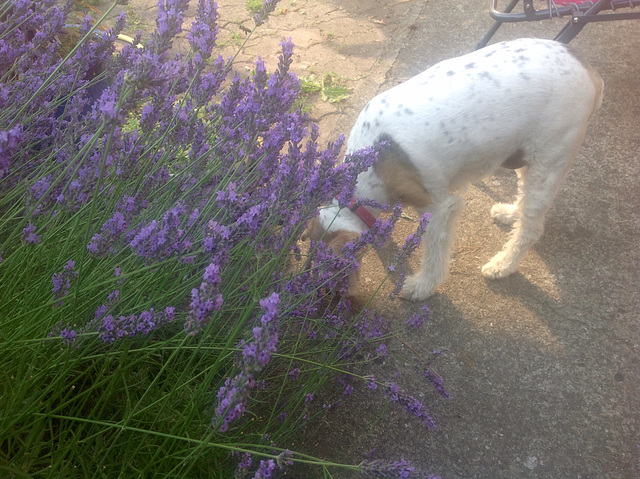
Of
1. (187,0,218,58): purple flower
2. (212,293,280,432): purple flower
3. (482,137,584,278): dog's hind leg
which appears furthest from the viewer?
(482,137,584,278): dog's hind leg

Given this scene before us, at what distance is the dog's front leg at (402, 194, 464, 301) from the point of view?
2.71 m

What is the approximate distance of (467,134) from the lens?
2.51 m

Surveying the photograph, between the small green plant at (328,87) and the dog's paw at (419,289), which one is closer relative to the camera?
the dog's paw at (419,289)

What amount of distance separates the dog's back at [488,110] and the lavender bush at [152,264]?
98 centimetres

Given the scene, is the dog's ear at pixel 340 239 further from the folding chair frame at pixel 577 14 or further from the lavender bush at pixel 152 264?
the folding chair frame at pixel 577 14

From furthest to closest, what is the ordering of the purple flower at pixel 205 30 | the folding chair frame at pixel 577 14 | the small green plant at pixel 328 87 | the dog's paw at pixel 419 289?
1. the small green plant at pixel 328 87
2. the folding chair frame at pixel 577 14
3. the dog's paw at pixel 419 289
4. the purple flower at pixel 205 30

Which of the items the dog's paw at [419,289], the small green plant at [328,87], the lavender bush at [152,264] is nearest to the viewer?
the lavender bush at [152,264]

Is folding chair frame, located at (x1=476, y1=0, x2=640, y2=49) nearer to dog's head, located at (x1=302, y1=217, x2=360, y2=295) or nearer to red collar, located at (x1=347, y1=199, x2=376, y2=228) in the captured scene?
red collar, located at (x1=347, y1=199, x2=376, y2=228)

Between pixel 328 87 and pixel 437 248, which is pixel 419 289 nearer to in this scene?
pixel 437 248

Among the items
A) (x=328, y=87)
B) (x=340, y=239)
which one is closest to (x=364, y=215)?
(x=340, y=239)

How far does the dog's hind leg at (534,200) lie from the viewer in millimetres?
2617

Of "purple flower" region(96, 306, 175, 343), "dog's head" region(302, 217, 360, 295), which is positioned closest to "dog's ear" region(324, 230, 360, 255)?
"dog's head" region(302, 217, 360, 295)

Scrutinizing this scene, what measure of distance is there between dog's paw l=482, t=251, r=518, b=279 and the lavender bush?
3.85 feet

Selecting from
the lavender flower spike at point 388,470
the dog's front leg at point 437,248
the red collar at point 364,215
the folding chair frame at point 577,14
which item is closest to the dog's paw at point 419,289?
the dog's front leg at point 437,248
